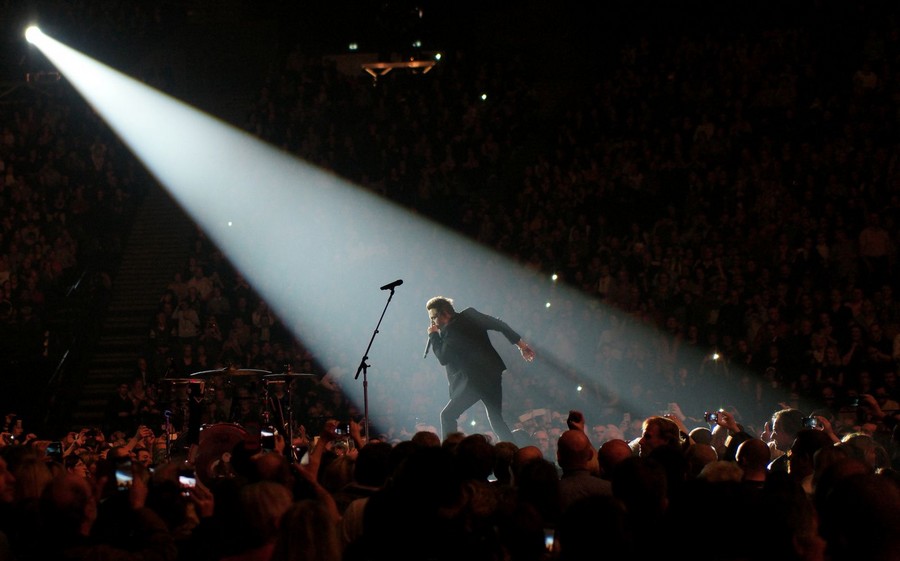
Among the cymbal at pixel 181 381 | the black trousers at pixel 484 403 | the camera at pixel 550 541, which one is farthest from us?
the cymbal at pixel 181 381

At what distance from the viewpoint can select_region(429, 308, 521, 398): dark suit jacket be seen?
9.54 meters

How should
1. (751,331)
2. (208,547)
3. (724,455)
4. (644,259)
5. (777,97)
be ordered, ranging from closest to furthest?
(208,547) → (724,455) → (751,331) → (644,259) → (777,97)

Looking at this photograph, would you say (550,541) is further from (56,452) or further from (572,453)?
(56,452)

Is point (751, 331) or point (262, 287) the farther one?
point (262, 287)

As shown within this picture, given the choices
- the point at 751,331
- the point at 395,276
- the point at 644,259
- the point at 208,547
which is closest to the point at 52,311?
the point at 395,276

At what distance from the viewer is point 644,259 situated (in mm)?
14461

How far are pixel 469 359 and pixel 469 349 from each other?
10 centimetres

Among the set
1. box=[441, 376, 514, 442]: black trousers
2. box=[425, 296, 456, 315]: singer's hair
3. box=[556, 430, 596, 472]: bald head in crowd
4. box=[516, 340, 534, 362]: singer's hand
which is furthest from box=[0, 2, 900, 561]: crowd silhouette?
box=[425, 296, 456, 315]: singer's hair

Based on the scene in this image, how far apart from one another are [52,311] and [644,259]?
10.4 meters

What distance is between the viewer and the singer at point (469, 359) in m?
9.52

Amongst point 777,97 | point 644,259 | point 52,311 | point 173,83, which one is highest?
point 777,97

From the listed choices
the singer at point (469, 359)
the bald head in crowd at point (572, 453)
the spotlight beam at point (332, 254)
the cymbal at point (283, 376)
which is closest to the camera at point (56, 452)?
the cymbal at point (283, 376)

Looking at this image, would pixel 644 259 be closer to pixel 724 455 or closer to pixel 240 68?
pixel 724 455

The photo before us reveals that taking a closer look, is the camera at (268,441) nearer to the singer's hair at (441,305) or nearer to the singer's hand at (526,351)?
the singer's hand at (526,351)
